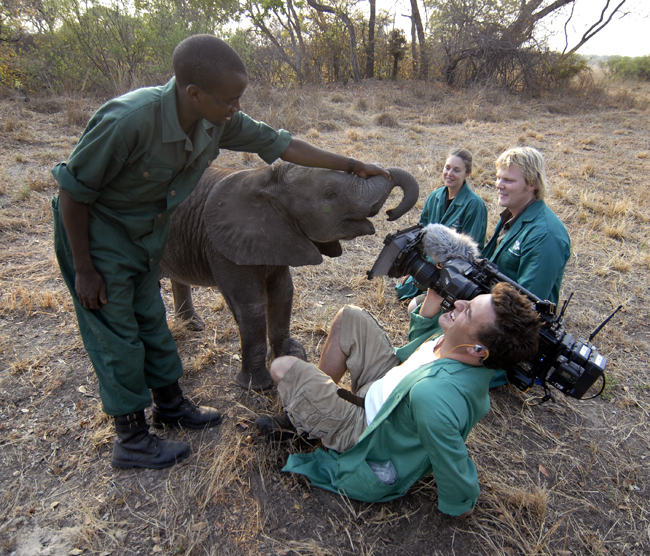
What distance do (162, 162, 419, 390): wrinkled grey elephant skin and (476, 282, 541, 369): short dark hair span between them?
2.91 feet

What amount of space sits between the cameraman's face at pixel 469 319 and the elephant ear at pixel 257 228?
3.33ft

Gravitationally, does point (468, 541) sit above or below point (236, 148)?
below

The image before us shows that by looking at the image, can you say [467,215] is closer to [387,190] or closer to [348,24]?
[387,190]

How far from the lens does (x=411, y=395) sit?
204cm

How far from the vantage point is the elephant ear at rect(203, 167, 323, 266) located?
2820 millimetres

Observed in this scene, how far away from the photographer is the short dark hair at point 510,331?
197 centimetres

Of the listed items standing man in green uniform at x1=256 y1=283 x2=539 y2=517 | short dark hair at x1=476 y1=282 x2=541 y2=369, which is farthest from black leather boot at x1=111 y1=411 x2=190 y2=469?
short dark hair at x1=476 y1=282 x2=541 y2=369

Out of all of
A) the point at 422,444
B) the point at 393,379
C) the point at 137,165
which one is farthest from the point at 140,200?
the point at 422,444

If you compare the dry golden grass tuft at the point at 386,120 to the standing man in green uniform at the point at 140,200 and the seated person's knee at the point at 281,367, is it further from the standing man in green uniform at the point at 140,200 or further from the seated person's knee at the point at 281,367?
the seated person's knee at the point at 281,367

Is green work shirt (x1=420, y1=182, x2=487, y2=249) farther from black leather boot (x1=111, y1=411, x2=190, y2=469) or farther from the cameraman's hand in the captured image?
black leather boot (x1=111, y1=411, x2=190, y2=469)

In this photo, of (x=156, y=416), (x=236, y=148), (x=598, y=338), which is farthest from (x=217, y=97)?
(x=598, y=338)

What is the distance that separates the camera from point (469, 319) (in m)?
2.07

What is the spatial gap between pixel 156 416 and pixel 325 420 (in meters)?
1.24

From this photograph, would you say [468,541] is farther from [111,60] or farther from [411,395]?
[111,60]
